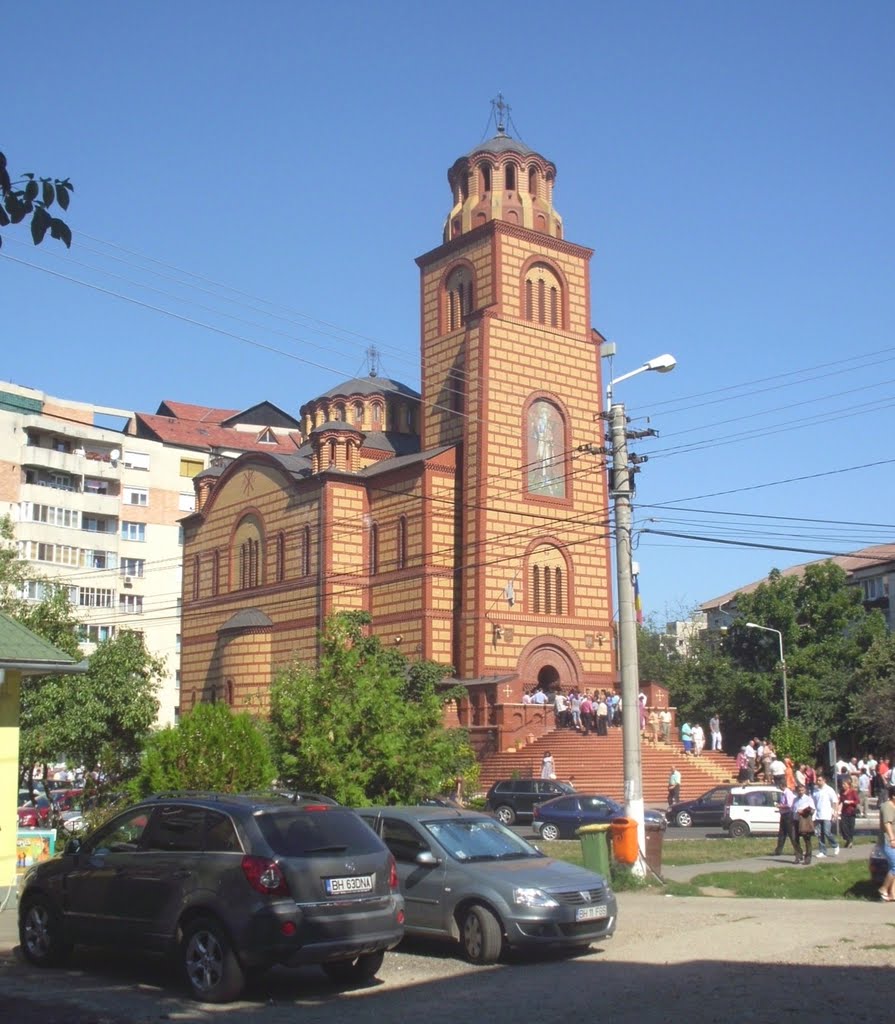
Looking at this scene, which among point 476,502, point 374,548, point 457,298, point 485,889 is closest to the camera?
point 485,889

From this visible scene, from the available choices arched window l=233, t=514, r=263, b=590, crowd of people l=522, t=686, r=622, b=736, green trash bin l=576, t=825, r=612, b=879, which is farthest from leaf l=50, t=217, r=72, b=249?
arched window l=233, t=514, r=263, b=590

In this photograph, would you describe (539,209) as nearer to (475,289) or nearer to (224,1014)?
(475,289)

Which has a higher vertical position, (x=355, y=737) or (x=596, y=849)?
(x=355, y=737)

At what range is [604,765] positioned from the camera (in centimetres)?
3928

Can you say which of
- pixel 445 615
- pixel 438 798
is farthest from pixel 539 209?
pixel 438 798

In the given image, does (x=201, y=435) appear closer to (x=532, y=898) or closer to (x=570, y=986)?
(x=532, y=898)

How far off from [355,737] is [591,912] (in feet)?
25.6

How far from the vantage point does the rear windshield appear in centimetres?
1054

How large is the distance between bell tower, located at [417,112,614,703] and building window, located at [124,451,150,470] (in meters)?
22.9

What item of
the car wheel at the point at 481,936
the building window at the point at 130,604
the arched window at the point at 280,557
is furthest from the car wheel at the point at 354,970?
the building window at the point at 130,604

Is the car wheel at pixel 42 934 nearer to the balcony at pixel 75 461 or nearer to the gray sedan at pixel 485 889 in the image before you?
the gray sedan at pixel 485 889

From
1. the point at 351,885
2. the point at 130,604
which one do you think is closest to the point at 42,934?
the point at 351,885

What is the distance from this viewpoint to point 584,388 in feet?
160

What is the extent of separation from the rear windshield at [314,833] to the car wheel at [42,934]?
258 centimetres
